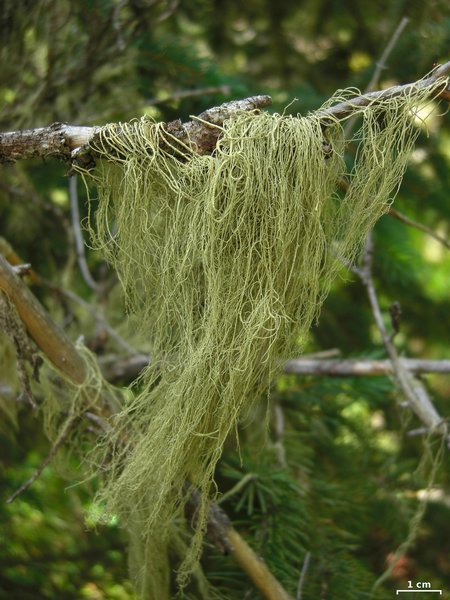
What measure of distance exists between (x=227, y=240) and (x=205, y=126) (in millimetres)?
118

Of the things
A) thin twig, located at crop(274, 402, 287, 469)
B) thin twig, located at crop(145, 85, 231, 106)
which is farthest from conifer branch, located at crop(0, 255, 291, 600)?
thin twig, located at crop(145, 85, 231, 106)

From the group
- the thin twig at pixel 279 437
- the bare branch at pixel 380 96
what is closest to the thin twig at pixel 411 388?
the thin twig at pixel 279 437

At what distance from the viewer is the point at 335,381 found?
1448 millimetres

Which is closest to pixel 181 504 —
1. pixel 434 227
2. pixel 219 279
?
pixel 219 279

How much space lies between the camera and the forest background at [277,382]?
1128 mm

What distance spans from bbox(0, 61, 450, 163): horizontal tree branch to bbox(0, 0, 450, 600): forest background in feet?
1.36

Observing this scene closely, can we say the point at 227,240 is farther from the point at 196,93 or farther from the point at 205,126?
the point at 196,93

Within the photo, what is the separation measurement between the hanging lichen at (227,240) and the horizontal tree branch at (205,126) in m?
0.01

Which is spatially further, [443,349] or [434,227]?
[443,349]

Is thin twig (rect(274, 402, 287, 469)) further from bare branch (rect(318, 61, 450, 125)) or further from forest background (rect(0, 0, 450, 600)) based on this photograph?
bare branch (rect(318, 61, 450, 125))

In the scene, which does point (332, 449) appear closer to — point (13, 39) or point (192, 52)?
point (192, 52)

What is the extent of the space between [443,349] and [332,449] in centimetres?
64

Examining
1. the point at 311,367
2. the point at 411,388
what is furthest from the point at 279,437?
the point at 411,388

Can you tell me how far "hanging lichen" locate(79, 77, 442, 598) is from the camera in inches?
27.9
